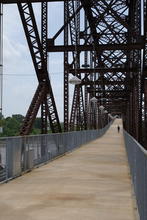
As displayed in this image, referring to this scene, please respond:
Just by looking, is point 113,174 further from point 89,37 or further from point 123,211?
point 89,37

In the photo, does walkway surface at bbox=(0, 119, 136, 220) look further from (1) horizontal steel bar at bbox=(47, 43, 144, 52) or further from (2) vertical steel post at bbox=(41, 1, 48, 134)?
(1) horizontal steel bar at bbox=(47, 43, 144, 52)

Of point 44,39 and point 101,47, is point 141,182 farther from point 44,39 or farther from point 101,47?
point 101,47

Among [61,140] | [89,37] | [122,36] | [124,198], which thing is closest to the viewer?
[124,198]

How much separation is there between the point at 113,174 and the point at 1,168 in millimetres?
4576

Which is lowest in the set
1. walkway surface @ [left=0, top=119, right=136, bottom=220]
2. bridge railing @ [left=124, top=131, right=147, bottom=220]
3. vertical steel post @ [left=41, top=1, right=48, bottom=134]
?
walkway surface @ [left=0, top=119, right=136, bottom=220]

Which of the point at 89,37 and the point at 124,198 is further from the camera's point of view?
the point at 89,37

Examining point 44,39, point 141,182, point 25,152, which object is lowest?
point 141,182

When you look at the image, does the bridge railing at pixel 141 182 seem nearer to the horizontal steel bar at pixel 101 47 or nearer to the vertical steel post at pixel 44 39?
the vertical steel post at pixel 44 39

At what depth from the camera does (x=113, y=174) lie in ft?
60.4

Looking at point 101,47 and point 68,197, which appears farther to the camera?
point 101,47

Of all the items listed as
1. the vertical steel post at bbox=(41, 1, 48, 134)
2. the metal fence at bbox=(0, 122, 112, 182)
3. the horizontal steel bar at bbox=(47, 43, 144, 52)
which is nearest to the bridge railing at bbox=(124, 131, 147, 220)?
the metal fence at bbox=(0, 122, 112, 182)

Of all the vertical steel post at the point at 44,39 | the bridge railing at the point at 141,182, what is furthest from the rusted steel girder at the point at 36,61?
the bridge railing at the point at 141,182

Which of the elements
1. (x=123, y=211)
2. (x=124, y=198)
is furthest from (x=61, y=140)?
(x=123, y=211)

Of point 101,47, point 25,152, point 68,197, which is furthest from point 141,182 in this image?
point 101,47
